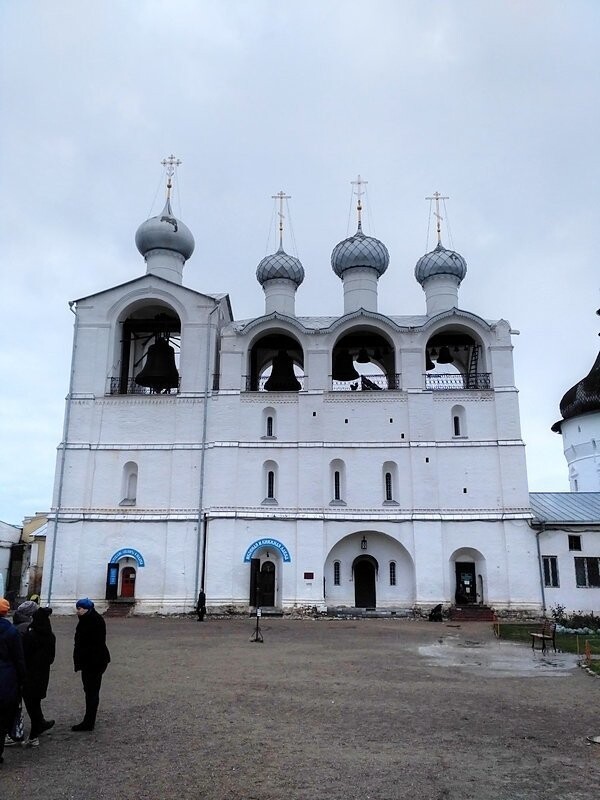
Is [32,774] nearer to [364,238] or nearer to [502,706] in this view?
[502,706]

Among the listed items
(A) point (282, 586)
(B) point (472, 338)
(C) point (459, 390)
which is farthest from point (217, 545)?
(B) point (472, 338)

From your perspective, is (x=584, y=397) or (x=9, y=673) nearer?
(x=9, y=673)

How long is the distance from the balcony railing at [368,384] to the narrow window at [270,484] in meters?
4.35

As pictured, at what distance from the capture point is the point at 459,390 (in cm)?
2828

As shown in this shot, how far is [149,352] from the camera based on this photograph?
30094 millimetres

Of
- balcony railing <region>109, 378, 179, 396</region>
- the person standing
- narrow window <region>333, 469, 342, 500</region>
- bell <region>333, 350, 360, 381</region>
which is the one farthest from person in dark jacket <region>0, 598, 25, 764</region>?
bell <region>333, 350, 360, 381</region>

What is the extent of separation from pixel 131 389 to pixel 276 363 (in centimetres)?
659

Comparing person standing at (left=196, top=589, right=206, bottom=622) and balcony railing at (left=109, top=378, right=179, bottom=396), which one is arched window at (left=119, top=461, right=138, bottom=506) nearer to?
balcony railing at (left=109, top=378, right=179, bottom=396)

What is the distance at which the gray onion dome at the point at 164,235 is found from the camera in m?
Result: 32.0

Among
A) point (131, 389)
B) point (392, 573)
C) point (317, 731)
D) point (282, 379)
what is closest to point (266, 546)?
point (392, 573)

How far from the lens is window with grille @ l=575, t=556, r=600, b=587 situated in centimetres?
2639

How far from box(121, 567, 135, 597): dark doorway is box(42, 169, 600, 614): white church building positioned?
0.15 ft

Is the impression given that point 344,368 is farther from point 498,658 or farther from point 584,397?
point 498,658

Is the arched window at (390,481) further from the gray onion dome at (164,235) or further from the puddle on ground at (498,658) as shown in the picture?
the gray onion dome at (164,235)
